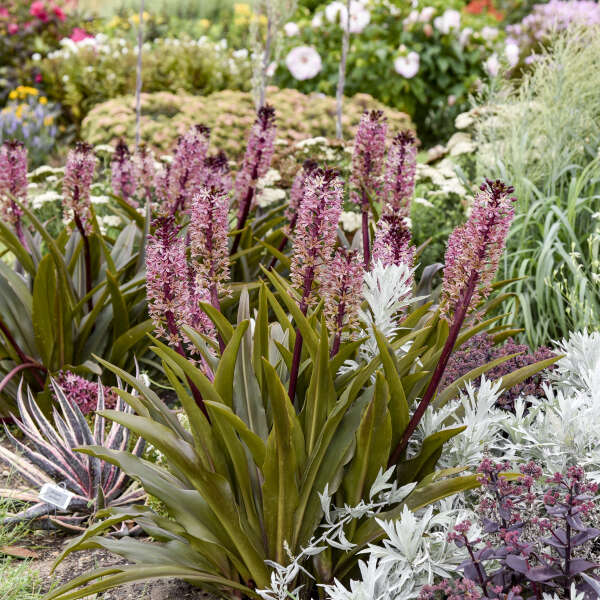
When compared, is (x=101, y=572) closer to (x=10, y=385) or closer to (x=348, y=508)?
(x=348, y=508)

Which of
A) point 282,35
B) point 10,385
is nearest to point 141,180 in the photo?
point 10,385

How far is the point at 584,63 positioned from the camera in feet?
15.3

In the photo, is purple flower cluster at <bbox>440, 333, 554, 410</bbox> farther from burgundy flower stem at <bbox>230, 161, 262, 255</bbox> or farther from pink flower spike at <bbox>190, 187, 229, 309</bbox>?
burgundy flower stem at <bbox>230, 161, 262, 255</bbox>

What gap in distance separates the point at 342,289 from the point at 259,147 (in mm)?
1695

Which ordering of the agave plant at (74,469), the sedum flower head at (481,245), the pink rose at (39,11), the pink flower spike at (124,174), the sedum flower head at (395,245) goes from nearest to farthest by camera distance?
the sedum flower head at (481,245), the sedum flower head at (395,245), the agave plant at (74,469), the pink flower spike at (124,174), the pink rose at (39,11)

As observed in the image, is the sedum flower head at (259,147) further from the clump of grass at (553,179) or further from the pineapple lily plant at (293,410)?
the clump of grass at (553,179)

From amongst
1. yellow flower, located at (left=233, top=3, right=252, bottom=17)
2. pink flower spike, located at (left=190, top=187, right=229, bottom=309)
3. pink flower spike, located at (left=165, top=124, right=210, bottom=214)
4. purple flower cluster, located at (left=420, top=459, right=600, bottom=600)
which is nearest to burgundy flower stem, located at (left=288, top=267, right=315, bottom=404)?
pink flower spike, located at (left=190, top=187, right=229, bottom=309)

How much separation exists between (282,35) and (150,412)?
28.7ft

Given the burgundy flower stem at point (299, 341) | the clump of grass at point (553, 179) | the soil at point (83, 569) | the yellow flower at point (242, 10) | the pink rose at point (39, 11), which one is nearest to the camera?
the burgundy flower stem at point (299, 341)

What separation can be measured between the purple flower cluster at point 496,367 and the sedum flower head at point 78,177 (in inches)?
73.4

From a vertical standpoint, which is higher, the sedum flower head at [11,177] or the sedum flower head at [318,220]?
the sedum flower head at [318,220]

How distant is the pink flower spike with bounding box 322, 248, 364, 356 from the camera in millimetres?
1990

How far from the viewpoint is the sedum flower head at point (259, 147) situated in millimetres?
3449

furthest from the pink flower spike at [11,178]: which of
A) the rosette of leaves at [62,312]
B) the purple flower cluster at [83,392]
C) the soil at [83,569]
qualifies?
the soil at [83,569]
